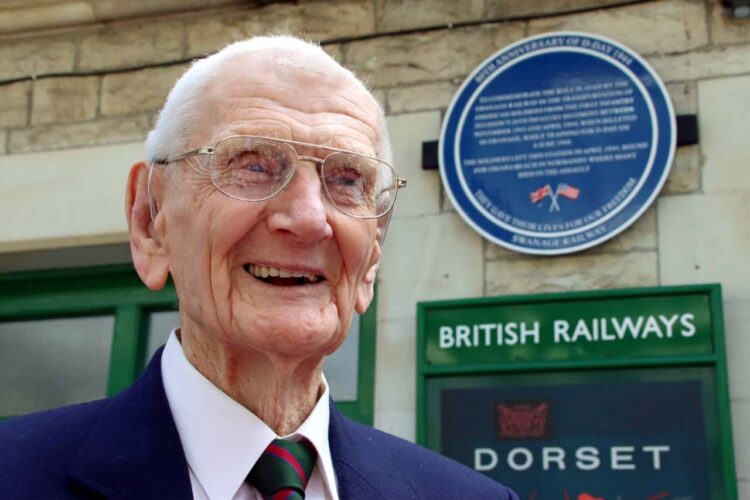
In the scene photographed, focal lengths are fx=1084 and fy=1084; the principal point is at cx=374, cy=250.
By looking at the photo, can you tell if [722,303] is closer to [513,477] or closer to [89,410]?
[513,477]

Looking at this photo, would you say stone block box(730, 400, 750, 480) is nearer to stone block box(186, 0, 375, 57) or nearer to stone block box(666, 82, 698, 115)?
stone block box(666, 82, 698, 115)

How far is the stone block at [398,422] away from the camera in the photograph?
14.5 feet

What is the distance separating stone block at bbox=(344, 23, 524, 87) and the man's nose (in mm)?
3184

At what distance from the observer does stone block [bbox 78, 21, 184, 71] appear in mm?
5379

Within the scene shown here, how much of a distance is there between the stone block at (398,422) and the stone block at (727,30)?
1.99m

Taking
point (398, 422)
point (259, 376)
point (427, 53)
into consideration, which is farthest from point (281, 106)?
point (427, 53)

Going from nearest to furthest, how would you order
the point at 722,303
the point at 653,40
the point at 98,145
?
the point at 722,303 → the point at 653,40 → the point at 98,145

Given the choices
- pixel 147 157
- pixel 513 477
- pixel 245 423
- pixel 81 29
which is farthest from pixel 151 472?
pixel 81 29

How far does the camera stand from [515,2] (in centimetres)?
482

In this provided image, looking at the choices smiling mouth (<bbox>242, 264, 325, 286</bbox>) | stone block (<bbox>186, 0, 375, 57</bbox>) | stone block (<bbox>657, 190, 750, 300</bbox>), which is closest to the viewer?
smiling mouth (<bbox>242, 264, 325, 286</bbox>)

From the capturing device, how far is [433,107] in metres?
4.82

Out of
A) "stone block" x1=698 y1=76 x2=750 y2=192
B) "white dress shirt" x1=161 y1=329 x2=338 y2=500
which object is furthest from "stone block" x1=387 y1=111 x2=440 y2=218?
"white dress shirt" x1=161 y1=329 x2=338 y2=500

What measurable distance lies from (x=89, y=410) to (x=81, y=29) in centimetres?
410

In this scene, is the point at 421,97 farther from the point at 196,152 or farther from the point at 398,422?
the point at 196,152
